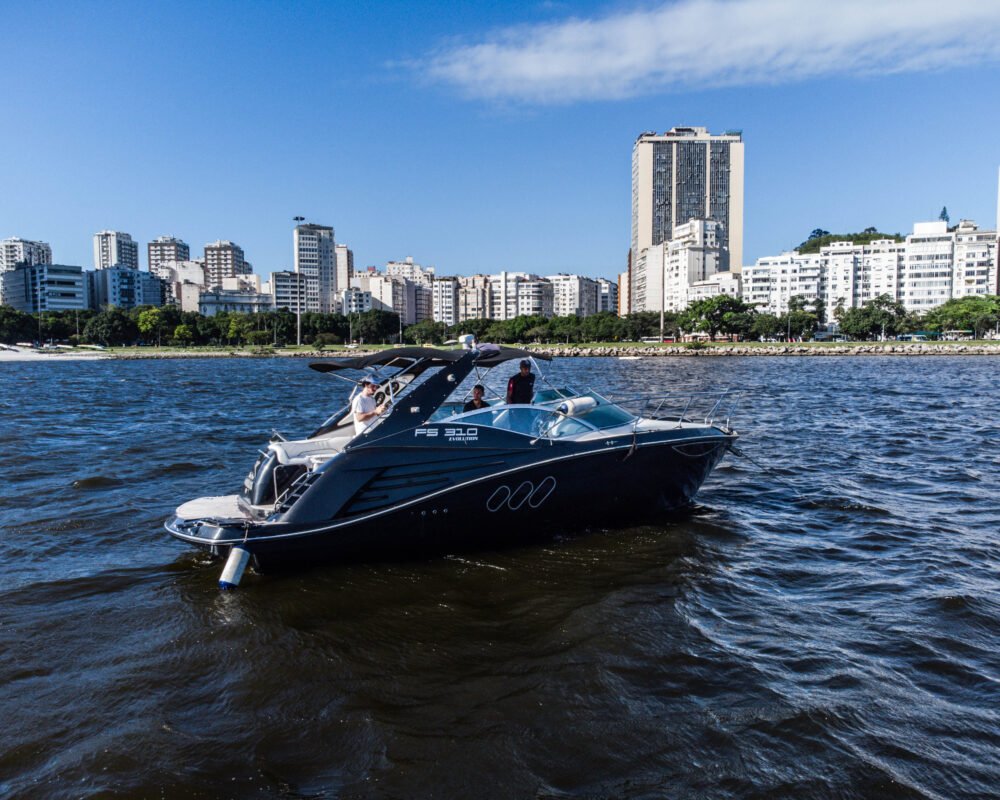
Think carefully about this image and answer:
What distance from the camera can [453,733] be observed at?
5547mm

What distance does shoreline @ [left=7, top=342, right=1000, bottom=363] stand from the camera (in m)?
101

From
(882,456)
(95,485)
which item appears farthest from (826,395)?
(95,485)

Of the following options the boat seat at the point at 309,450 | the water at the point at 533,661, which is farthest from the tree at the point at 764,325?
the boat seat at the point at 309,450

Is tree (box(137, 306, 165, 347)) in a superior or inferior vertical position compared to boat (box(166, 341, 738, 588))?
superior

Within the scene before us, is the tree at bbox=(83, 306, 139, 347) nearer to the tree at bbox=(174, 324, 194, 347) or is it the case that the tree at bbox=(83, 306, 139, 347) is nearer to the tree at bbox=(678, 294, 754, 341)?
the tree at bbox=(174, 324, 194, 347)

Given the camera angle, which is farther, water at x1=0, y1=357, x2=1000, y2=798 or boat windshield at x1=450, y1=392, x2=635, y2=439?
boat windshield at x1=450, y1=392, x2=635, y2=439

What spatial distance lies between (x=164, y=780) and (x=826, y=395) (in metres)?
36.5

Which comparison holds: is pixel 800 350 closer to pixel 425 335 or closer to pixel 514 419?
pixel 425 335

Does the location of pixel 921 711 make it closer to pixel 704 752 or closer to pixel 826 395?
pixel 704 752

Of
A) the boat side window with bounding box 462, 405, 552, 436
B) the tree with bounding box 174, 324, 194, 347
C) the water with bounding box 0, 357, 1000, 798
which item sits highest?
the tree with bounding box 174, 324, 194, 347

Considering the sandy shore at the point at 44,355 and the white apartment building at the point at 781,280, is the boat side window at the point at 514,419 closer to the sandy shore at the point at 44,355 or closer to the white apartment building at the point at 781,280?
the sandy shore at the point at 44,355

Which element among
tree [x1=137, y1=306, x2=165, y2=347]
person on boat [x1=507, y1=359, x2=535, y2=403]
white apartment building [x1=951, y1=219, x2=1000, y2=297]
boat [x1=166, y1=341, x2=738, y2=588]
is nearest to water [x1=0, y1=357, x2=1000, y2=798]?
boat [x1=166, y1=341, x2=738, y2=588]

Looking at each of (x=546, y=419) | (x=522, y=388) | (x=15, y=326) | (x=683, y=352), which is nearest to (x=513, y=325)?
(x=683, y=352)

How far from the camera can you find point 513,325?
539ft
